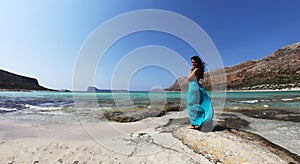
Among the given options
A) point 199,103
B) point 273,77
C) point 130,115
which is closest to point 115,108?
point 130,115

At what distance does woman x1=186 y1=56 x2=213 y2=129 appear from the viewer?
4.93 meters

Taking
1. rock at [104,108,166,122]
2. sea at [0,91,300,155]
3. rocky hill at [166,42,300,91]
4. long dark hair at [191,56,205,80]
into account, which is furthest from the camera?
rocky hill at [166,42,300,91]

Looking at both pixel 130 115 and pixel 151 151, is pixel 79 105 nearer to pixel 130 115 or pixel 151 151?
pixel 130 115

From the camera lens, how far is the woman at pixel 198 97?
4.93 metres

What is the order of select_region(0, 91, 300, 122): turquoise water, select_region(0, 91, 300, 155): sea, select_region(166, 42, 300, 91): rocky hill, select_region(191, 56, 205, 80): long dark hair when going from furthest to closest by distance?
select_region(166, 42, 300, 91): rocky hill, select_region(0, 91, 300, 122): turquoise water, select_region(0, 91, 300, 155): sea, select_region(191, 56, 205, 80): long dark hair

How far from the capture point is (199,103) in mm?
5027

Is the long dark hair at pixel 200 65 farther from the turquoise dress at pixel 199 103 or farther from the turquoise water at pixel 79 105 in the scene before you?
the turquoise water at pixel 79 105

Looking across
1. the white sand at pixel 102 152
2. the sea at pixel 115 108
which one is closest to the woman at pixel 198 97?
the white sand at pixel 102 152

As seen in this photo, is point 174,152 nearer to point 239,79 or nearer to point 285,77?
point 285,77

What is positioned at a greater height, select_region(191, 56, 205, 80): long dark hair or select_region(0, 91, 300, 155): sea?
Answer: select_region(191, 56, 205, 80): long dark hair

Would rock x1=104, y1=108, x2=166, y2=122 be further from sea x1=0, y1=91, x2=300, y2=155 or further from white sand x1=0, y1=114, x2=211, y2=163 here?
white sand x1=0, y1=114, x2=211, y2=163

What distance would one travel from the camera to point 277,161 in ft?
10.0

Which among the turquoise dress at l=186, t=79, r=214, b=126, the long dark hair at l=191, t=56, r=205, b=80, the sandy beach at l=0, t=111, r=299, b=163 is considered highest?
the long dark hair at l=191, t=56, r=205, b=80

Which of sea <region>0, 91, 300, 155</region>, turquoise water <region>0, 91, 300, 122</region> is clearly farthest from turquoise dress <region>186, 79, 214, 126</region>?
turquoise water <region>0, 91, 300, 122</region>
